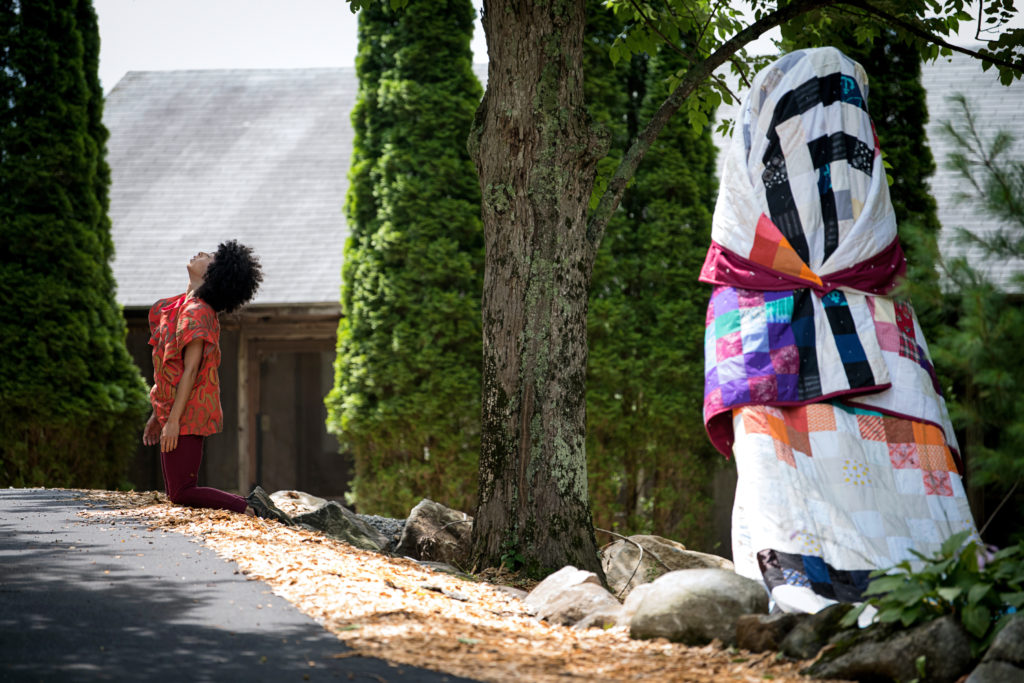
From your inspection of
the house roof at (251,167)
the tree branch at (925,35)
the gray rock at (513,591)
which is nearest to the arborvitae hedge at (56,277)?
the house roof at (251,167)

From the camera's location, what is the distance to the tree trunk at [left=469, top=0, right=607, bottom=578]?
5.43m

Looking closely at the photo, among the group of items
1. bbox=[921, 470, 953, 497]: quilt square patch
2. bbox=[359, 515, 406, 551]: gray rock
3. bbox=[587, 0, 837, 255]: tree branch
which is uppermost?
bbox=[587, 0, 837, 255]: tree branch

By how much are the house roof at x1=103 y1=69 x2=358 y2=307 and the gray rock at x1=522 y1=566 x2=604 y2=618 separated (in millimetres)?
6573

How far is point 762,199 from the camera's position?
4766 mm

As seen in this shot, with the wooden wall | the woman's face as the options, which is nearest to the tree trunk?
the woman's face

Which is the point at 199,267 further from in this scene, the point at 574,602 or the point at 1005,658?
the point at 1005,658

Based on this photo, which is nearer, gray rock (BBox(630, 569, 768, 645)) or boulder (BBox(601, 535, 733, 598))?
gray rock (BBox(630, 569, 768, 645))

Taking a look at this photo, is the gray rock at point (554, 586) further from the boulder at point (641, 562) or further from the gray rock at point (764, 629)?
the boulder at point (641, 562)

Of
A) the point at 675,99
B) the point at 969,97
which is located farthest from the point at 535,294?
the point at 969,97

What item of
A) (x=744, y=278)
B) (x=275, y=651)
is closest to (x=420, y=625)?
(x=275, y=651)

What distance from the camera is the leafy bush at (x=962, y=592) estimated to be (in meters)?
3.40

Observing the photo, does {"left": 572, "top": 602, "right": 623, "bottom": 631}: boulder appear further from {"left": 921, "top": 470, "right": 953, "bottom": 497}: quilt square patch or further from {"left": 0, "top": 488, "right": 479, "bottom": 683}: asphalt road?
{"left": 921, "top": 470, "right": 953, "bottom": 497}: quilt square patch

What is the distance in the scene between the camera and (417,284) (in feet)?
30.5

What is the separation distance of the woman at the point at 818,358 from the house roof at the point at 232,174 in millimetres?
6849
